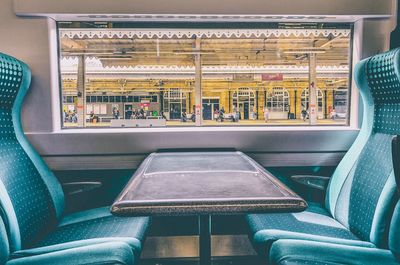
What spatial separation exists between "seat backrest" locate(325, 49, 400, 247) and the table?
1.70 feet

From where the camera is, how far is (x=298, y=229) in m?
1.79

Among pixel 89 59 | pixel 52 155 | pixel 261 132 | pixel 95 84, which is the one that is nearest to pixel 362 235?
pixel 261 132

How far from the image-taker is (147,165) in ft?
6.19

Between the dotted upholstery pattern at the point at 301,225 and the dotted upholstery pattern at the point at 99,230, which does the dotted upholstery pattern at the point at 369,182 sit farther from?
the dotted upholstery pattern at the point at 99,230

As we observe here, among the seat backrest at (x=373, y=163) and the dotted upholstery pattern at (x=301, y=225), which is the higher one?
the seat backrest at (x=373, y=163)

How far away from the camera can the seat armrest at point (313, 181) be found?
2.29 meters

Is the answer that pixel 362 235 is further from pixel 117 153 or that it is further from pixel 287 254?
pixel 117 153

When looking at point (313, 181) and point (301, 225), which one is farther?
point (313, 181)

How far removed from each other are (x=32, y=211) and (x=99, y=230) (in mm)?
352

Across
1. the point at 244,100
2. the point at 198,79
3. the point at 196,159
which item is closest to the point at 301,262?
the point at 196,159

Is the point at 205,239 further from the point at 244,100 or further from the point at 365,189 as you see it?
the point at 244,100

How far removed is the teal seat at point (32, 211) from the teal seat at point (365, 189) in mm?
698

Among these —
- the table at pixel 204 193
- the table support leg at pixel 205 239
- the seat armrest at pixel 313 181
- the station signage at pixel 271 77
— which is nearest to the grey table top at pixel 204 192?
the table at pixel 204 193

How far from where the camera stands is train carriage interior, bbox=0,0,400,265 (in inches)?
53.8
